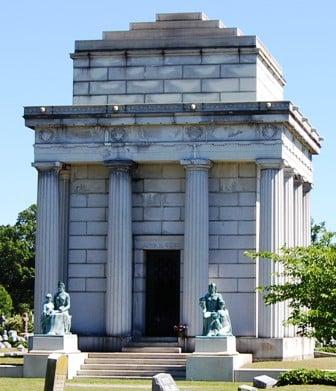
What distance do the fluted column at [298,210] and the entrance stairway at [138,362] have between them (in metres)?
7.99

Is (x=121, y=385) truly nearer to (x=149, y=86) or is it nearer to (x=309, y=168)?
(x=149, y=86)

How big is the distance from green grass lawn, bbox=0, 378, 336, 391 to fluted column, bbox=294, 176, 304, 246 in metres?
12.7

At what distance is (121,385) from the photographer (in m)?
40.7

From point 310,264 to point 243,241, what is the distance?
892 cm

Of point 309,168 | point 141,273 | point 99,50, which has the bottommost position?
point 141,273

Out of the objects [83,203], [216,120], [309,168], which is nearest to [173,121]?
[216,120]

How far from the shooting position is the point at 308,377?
36875mm

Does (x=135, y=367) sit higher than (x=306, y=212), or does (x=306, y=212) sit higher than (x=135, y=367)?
(x=306, y=212)

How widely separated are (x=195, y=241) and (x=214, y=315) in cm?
420

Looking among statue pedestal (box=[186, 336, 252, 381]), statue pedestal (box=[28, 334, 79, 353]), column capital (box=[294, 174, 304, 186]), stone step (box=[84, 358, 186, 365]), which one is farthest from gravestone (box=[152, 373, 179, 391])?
column capital (box=[294, 174, 304, 186])

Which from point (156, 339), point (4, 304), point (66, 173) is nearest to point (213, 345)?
point (156, 339)

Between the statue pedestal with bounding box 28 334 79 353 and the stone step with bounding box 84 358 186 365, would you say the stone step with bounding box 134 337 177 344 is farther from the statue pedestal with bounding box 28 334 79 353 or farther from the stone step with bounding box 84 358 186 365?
the statue pedestal with bounding box 28 334 79 353

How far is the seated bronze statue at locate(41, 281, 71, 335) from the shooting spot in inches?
1807

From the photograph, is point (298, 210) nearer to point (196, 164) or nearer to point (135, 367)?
point (196, 164)
